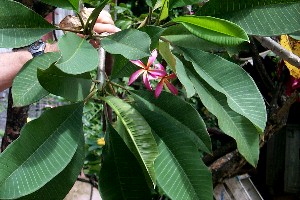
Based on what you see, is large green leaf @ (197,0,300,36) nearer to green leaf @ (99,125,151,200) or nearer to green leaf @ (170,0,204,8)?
green leaf @ (170,0,204,8)

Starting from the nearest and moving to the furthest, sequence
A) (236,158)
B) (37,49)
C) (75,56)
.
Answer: (75,56) < (37,49) < (236,158)

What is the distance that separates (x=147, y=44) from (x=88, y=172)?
1150 millimetres

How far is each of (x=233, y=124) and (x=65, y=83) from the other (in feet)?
0.76

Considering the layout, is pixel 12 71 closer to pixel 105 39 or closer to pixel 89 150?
pixel 105 39

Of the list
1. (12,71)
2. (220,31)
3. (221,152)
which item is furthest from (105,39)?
(221,152)

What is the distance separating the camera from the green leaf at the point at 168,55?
0.62m

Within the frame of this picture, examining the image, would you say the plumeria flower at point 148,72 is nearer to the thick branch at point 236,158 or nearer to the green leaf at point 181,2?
the green leaf at point 181,2

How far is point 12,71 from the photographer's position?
0.96 m

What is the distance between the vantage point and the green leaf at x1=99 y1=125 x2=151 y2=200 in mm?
633

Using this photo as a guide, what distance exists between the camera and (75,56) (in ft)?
1.78

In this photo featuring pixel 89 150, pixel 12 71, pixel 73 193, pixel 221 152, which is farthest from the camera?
pixel 221 152

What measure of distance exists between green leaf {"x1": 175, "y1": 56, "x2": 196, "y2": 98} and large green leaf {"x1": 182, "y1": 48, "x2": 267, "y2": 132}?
0.8 inches

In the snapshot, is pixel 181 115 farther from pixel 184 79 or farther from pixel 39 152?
pixel 39 152

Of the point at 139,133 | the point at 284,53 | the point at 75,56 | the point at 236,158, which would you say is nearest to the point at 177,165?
the point at 139,133
